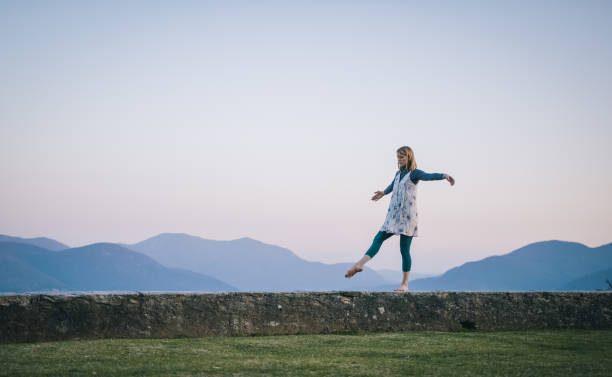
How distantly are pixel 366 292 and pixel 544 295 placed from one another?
2.79 metres

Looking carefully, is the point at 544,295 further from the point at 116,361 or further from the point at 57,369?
the point at 57,369

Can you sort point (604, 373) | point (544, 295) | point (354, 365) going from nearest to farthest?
point (604, 373) < point (354, 365) < point (544, 295)

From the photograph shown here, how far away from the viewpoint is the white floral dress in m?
7.71

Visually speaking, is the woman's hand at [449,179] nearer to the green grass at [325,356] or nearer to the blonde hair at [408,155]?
the blonde hair at [408,155]

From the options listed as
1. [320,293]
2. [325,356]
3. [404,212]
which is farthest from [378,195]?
[325,356]

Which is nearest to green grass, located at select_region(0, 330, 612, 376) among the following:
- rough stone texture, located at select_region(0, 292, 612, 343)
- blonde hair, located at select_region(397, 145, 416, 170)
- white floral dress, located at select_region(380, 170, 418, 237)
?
rough stone texture, located at select_region(0, 292, 612, 343)

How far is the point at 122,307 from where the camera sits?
6.14 m

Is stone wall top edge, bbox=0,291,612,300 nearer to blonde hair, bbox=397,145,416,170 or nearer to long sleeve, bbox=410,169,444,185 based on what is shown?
long sleeve, bbox=410,169,444,185

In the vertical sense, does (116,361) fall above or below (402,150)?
below

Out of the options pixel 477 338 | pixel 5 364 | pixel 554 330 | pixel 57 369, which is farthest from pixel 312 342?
pixel 554 330

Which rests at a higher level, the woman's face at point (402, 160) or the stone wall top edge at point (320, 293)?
the woman's face at point (402, 160)

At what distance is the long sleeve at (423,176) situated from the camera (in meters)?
7.44

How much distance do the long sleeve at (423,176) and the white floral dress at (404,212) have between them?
0.22 ft

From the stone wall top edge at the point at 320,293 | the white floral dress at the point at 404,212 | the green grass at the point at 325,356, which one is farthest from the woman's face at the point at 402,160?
the green grass at the point at 325,356
